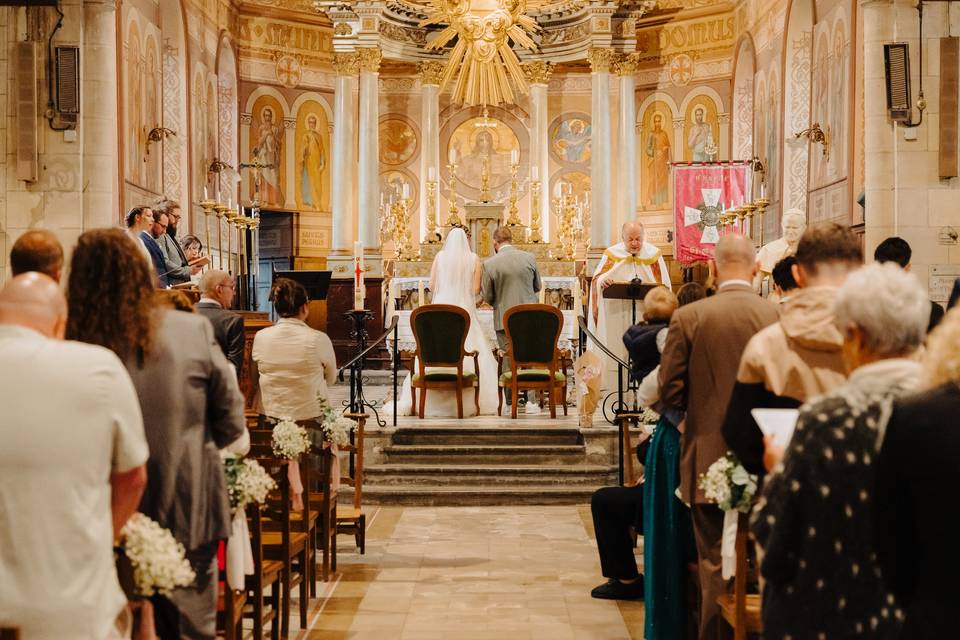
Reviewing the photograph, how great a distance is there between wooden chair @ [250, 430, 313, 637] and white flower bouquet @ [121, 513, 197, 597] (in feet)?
7.23

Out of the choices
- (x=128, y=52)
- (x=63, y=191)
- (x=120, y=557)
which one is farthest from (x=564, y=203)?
(x=120, y=557)

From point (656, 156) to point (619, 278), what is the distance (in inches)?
402

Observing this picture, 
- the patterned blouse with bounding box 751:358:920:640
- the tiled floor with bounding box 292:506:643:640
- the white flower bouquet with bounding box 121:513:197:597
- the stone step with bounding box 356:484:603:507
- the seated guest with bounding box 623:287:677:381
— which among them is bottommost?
the tiled floor with bounding box 292:506:643:640

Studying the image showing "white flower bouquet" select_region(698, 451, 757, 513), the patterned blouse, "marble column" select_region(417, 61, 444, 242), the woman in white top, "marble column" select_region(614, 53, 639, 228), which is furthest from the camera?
"marble column" select_region(417, 61, 444, 242)

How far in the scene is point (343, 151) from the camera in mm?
19672

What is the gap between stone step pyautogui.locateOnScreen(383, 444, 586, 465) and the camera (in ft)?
33.9

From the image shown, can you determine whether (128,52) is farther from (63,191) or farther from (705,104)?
(705,104)

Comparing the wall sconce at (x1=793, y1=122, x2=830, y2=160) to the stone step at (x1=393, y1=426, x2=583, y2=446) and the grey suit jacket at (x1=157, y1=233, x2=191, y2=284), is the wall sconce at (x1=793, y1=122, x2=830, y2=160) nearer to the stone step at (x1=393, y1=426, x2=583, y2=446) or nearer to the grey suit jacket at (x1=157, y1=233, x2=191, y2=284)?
the stone step at (x1=393, y1=426, x2=583, y2=446)

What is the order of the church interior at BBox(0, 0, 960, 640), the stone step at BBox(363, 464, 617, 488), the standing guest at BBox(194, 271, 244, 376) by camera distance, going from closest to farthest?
Result: 1. the standing guest at BBox(194, 271, 244, 376)
2. the church interior at BBox(0, 0, 960, 640)
3. the stone step at BBox(363, 464, 617, 488)

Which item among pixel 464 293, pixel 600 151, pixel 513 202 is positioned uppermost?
pixel 600 151

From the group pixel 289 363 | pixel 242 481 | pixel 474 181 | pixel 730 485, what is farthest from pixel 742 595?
pixel 474 181

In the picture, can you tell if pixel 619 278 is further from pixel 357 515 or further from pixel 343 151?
pixel 343 151

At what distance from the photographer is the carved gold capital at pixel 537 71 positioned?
2027 cm

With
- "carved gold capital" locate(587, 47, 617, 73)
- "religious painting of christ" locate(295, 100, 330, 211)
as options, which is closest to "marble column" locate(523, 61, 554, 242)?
"carved gold capital" locate(587, 47, 617, 73)
